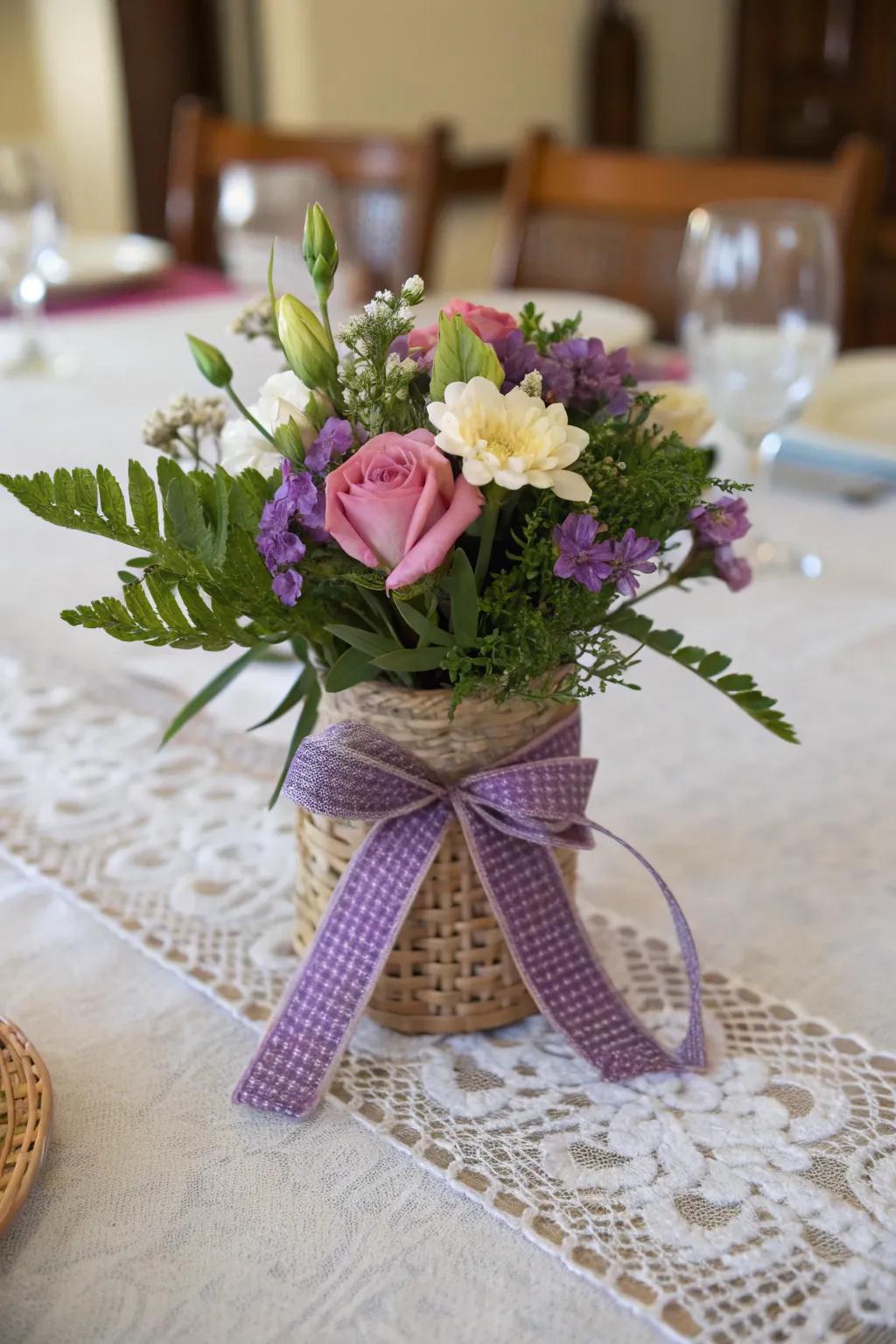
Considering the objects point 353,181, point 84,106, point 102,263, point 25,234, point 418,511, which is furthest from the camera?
point 84,106

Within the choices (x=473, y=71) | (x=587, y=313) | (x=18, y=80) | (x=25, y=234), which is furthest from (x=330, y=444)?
(x=18, y=80)

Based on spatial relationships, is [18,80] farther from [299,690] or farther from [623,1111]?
[623,1111]

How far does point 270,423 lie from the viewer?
0.49m

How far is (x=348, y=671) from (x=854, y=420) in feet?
2.77

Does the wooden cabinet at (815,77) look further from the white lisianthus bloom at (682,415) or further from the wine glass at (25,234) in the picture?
the white lisianthus bloom at (682,415)

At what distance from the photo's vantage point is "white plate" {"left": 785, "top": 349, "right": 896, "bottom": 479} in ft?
3.68

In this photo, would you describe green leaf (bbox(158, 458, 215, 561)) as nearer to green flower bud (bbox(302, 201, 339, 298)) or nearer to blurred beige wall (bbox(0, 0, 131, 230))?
green flower bud (bbox(302, 201, 339, 298))

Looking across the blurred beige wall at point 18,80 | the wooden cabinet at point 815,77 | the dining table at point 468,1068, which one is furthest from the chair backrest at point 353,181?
the wooden cabinet at point 815,77

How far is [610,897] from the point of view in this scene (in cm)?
66

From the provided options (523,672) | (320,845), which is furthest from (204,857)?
(523,672)

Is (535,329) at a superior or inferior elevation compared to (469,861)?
superior

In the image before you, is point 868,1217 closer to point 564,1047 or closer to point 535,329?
point 564,1047

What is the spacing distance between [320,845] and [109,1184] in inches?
5.9

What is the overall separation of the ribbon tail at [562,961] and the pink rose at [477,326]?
0.17m
